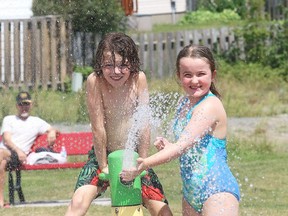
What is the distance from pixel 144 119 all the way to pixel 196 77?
2.49ft

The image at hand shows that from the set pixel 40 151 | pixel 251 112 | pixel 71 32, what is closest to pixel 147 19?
pixel 71 32

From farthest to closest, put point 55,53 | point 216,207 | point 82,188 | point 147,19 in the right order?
1. point 147,19
2. point 55,53
3. point 82,188
4. point 216,207

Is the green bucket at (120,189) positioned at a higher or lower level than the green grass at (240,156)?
higher

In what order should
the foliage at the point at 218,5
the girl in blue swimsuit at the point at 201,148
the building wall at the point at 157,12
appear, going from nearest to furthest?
1. the girl in blue swimsuit at the point at 201,148
2. the building wall at the point at 157,12
3. the foliage at the point at 218,5

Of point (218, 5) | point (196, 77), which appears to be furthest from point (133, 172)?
point (218, 5)

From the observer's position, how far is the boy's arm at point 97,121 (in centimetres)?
621

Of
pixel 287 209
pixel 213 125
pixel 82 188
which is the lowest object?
pixel 287 209

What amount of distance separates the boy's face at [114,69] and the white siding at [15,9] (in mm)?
11614

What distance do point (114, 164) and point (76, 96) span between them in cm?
929

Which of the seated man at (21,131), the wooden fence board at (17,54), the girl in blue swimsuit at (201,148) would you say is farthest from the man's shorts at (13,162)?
the wooden fence board at (17,54)

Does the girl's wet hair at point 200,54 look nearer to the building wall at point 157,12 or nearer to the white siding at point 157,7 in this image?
the building wall at point 157,12

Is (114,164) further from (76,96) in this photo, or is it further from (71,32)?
(71,32)

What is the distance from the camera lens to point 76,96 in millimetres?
14969

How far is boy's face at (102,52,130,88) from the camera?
20.3 ft
